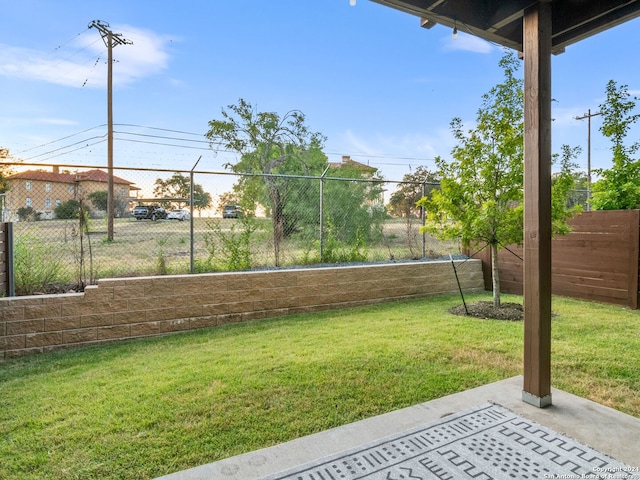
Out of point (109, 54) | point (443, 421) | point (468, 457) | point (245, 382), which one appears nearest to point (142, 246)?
point (245, 382)

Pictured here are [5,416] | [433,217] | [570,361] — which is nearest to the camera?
[5,416]

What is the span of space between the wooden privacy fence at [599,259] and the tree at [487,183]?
4.27 feet

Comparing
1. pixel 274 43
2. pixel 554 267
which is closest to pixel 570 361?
pixel 554 267

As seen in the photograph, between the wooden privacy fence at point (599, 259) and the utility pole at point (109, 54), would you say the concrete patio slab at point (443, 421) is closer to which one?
the wooden privacy fence at point (599, 259)

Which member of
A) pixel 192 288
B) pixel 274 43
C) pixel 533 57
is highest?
pixel 274 43

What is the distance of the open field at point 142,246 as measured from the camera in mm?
4086

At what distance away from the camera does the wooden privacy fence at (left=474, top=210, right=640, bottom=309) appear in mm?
4910

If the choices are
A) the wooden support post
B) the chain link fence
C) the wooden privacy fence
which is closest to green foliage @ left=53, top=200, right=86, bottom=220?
the chain link fence

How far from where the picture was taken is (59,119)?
292 inches

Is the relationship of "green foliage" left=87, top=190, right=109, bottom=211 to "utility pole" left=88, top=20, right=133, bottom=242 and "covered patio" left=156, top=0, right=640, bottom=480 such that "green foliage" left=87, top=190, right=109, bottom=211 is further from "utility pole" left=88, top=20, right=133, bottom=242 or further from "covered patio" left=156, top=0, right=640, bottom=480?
"utility pole" left=88, top=20, right=133, bottom=242

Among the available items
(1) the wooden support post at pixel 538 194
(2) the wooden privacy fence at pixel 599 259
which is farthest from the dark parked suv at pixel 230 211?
(2) the wooden privacy fence at pixel 599 259

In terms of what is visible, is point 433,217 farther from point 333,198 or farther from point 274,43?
point 274,43

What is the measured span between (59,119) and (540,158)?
8.81 m

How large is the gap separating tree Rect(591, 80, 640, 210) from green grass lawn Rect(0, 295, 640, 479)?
2.44 metres
